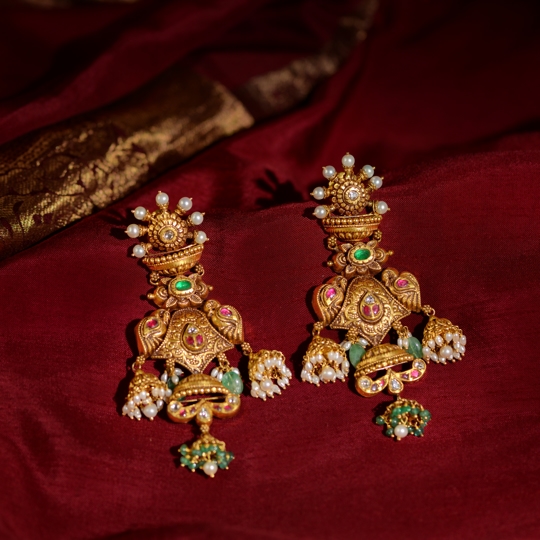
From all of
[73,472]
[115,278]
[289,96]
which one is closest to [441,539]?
[73,472]

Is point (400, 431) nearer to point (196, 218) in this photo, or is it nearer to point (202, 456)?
point (202, 456)

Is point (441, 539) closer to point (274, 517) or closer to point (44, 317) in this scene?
point (274, 517)

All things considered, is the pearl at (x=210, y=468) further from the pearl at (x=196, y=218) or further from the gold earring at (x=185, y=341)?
the pearl at (x=196, y=218)

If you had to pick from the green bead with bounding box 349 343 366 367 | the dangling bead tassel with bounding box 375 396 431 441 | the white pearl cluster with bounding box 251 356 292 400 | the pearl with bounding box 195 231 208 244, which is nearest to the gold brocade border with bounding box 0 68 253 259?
the pearl with bounding box 195 231 208 244

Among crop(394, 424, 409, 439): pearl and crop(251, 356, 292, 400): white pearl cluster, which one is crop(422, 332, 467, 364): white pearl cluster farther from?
crop(251, 356, 292, 400): white pearl cluster

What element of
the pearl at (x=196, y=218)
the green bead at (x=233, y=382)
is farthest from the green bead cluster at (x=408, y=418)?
the pearl at (x=196, y=218)
